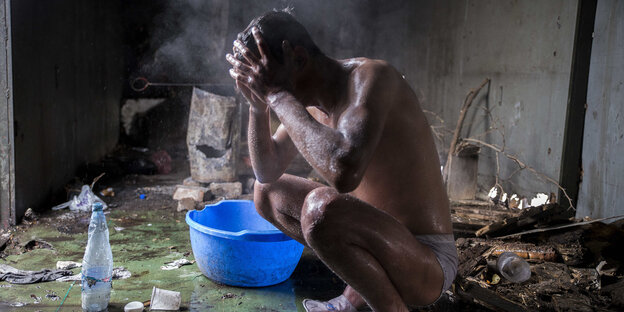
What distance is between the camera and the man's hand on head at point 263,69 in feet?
6.93

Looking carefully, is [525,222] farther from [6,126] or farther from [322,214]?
[6,126]

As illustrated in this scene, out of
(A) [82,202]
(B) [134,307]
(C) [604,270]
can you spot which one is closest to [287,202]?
(B) [134,307]

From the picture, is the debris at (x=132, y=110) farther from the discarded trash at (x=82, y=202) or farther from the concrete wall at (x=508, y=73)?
the concrete wall at (x=508, y=73)

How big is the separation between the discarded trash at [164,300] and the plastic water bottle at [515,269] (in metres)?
2.17

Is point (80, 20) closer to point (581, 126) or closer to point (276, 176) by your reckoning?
point (276, 176)

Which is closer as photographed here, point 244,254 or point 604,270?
point 244,254

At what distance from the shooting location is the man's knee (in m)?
2.01

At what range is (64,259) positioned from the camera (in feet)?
11.6

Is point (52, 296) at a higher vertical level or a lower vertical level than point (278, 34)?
lower

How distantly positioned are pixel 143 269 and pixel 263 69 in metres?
1.99

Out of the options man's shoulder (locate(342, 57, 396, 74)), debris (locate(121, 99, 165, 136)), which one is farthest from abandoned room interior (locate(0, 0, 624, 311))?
debris (locate(121, 99, 165, 136))

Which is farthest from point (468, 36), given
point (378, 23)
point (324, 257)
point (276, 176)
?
point (324, 257)

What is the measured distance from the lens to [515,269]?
10.8 feet

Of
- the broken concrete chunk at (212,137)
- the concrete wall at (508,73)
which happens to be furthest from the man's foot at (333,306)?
the broken concrete chunk at (212,137)
